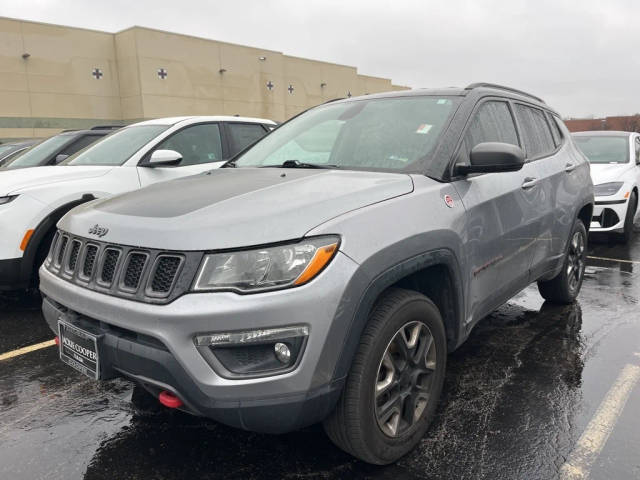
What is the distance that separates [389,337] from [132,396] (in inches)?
70.3

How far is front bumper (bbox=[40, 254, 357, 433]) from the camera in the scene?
1.90 m

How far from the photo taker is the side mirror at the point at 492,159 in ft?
8.75

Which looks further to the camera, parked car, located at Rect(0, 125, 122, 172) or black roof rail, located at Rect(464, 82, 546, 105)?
parked car, located at Rect(0, 125, 122, 172)

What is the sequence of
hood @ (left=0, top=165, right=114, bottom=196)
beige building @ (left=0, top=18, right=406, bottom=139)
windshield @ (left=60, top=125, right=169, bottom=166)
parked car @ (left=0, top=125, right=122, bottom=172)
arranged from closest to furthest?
hood @ (left=0, top=165, right=114, bottom=196) < windshield @ (left=60, top=125, right=169, bottom=166) < parked car @ (left=0, top=125, right=122, bottom=172) < beige building @ (left=0, top=18, right=406, bottom=139)

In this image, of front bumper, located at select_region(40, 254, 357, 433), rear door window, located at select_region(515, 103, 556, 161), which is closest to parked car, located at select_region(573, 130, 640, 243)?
rear door window, located at select_region(515, 103, 556, 161)

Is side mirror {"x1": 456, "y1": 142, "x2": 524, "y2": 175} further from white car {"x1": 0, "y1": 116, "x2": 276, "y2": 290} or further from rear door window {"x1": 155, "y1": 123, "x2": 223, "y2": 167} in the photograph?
rear door window {"x1": 155, "y1": 123, "x2": 223, "y2": 167}

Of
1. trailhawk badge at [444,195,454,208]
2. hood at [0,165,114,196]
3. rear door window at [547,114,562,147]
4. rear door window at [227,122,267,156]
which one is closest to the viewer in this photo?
trailhawk badge at [444,195,454,208]

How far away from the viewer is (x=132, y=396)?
124 inches

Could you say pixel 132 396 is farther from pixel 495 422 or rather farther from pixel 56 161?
pixel 56 161

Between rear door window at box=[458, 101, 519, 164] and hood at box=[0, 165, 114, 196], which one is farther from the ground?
rear door window at box=[458, 101, 519, 164]

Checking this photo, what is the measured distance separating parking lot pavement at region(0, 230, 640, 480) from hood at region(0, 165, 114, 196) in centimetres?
147

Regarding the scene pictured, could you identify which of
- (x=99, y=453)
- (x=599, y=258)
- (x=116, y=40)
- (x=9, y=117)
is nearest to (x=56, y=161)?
(x=99, y=453)

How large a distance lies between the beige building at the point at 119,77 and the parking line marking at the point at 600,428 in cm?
3184

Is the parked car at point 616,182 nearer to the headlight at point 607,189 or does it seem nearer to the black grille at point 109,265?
the headlight at point 607,189
